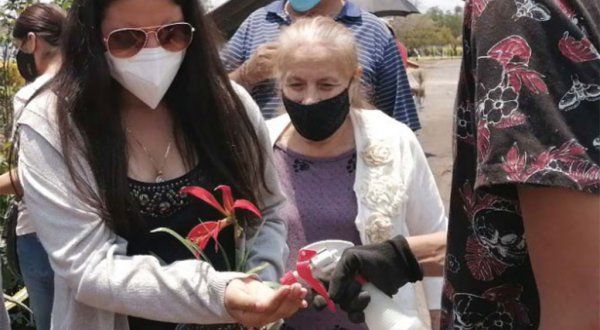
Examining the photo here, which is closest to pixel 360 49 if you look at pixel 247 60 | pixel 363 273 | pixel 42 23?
pixel 247 60

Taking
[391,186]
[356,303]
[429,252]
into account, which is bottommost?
[429,252]

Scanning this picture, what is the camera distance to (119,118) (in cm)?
182

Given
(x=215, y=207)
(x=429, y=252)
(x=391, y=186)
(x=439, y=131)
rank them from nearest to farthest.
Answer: (x=215, y=207) < (x=429, y=252) < (x=391, y=186) < (x=439, y=131)

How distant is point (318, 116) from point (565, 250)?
1529mm

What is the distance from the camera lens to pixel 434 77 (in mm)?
32344

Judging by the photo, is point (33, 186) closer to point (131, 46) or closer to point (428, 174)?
point (131, 46)

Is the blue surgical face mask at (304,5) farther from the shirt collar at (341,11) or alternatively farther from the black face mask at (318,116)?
the black face mask at (318,116)

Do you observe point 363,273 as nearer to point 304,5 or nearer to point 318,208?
point 318,208

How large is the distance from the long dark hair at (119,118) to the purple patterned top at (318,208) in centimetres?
36

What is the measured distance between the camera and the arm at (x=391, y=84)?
3012 millimetres

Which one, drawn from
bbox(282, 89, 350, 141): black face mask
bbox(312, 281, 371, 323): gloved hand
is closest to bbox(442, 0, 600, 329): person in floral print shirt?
bbox(312, 281, 371, 323): gloved hand

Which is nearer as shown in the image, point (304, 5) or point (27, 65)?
point (304, 5)

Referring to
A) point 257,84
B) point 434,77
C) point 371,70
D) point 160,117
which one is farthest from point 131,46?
point 434,77

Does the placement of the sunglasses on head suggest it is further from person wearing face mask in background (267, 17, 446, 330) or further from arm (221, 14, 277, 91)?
arm (221, 14, 277, 91)
